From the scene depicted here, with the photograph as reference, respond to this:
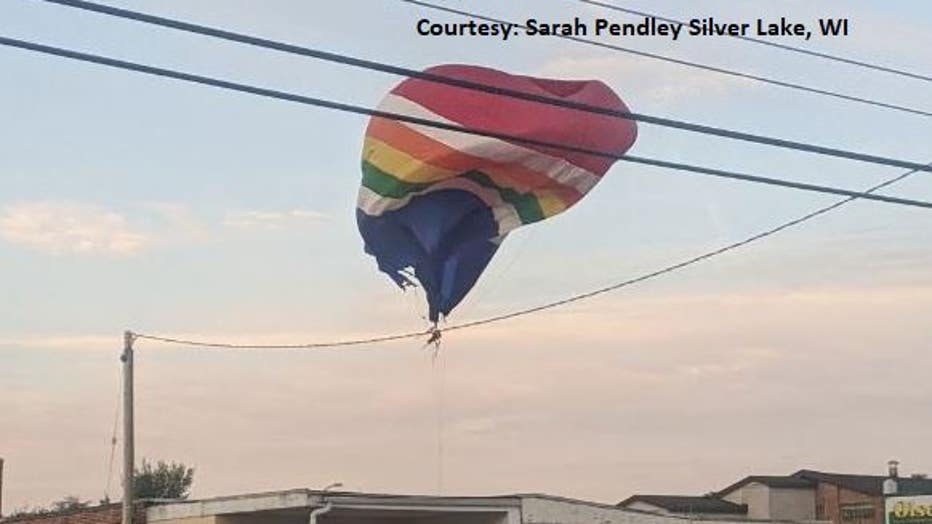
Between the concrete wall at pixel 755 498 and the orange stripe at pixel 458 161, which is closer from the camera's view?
the orange stripe at pixel 458 161

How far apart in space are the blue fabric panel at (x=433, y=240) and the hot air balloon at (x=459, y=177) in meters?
0.02

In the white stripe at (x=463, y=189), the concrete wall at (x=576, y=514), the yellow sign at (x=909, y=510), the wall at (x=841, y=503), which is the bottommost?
the concrete wall at (x=576, y=514)

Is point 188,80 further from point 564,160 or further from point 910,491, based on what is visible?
point 910,491

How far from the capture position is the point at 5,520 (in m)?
42.4

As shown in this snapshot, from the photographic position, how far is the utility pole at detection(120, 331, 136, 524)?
34678 mm

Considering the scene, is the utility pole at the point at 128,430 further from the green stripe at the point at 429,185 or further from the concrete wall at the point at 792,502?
the concrete wall at the point at 792,502

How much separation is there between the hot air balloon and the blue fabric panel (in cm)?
2

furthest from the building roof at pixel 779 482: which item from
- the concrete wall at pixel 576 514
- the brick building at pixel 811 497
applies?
the concrete wall at pixel 576 514

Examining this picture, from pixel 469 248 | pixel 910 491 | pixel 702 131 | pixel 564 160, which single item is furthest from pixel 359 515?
pixel 910 491

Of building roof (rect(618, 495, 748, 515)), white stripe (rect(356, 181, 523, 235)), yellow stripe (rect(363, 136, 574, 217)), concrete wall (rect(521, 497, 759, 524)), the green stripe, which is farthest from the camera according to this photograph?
building roof (rect(618, 495, 748, 515))

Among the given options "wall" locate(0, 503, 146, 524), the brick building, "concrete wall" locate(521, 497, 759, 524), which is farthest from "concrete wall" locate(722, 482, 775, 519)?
"wall" locate(0, 503, 146, 524)

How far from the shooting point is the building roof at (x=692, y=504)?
7412 centimetres

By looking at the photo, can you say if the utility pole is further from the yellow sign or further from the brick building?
the brick building

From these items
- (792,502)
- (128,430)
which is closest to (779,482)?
(792,502)
